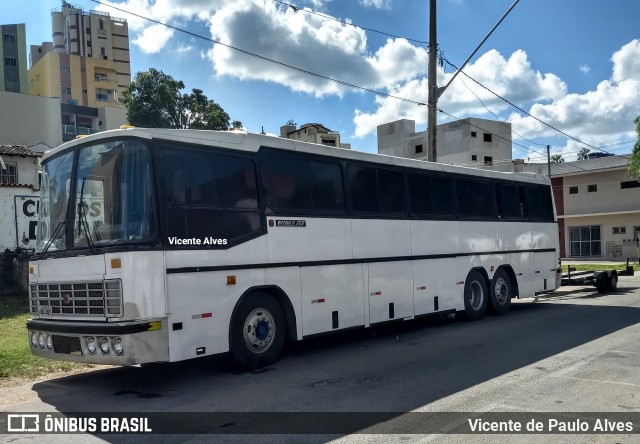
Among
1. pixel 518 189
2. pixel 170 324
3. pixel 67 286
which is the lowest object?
pixel 170 324

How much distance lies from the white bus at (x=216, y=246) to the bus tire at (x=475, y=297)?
4.90 feet

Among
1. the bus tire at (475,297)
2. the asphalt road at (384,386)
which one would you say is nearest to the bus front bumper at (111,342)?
the asphalt road at (384,386)

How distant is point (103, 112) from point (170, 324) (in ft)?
204

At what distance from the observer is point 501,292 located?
14.3m

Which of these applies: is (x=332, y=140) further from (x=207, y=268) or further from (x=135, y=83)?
(x=207, y=268)

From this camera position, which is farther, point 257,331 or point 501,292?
point 501,292

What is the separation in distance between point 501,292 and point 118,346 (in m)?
10.2

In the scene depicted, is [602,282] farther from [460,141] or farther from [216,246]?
[460,141]

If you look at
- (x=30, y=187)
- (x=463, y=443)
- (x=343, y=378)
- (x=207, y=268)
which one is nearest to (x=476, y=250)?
(x=343, y=378)

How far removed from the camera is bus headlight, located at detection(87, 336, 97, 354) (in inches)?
277

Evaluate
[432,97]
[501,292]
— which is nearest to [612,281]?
[501,292]

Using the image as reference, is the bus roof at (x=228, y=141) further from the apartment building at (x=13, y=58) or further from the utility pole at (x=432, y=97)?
the apartment building at (x=13, y=58)

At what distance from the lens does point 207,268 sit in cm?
769

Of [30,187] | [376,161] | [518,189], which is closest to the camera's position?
[376,161]
